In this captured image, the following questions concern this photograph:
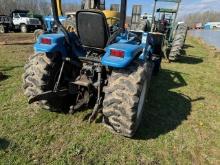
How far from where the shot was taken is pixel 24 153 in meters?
2.99

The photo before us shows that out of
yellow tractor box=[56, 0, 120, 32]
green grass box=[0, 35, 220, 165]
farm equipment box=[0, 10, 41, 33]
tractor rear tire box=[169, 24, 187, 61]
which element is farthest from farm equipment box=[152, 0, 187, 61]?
farm equipment box=[0, 10, 41, 33]

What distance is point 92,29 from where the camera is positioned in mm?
3414

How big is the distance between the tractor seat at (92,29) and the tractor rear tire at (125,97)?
22.7 inches

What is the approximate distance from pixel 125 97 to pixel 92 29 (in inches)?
43.0

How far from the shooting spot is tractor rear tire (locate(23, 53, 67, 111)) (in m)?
3.63

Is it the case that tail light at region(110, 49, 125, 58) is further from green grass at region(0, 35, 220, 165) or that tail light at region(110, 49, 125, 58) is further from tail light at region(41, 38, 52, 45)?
green grass at region(0, 35, 220, 165)

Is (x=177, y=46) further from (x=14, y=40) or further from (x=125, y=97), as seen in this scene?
(x=14, y=40)

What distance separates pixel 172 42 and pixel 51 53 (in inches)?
278

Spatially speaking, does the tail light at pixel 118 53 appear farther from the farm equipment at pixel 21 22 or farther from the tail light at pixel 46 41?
the farm equipment at pixel 21 22

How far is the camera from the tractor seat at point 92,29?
3.29 m

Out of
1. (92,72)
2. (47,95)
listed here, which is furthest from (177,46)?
(47,95)

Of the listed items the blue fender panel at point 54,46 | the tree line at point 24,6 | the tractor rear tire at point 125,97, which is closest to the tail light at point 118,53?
the tractor rear tire at point 125,97

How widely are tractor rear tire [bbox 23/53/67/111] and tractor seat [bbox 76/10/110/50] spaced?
571 mm

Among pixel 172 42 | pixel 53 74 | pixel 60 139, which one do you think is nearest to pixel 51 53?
pixel 53 74
